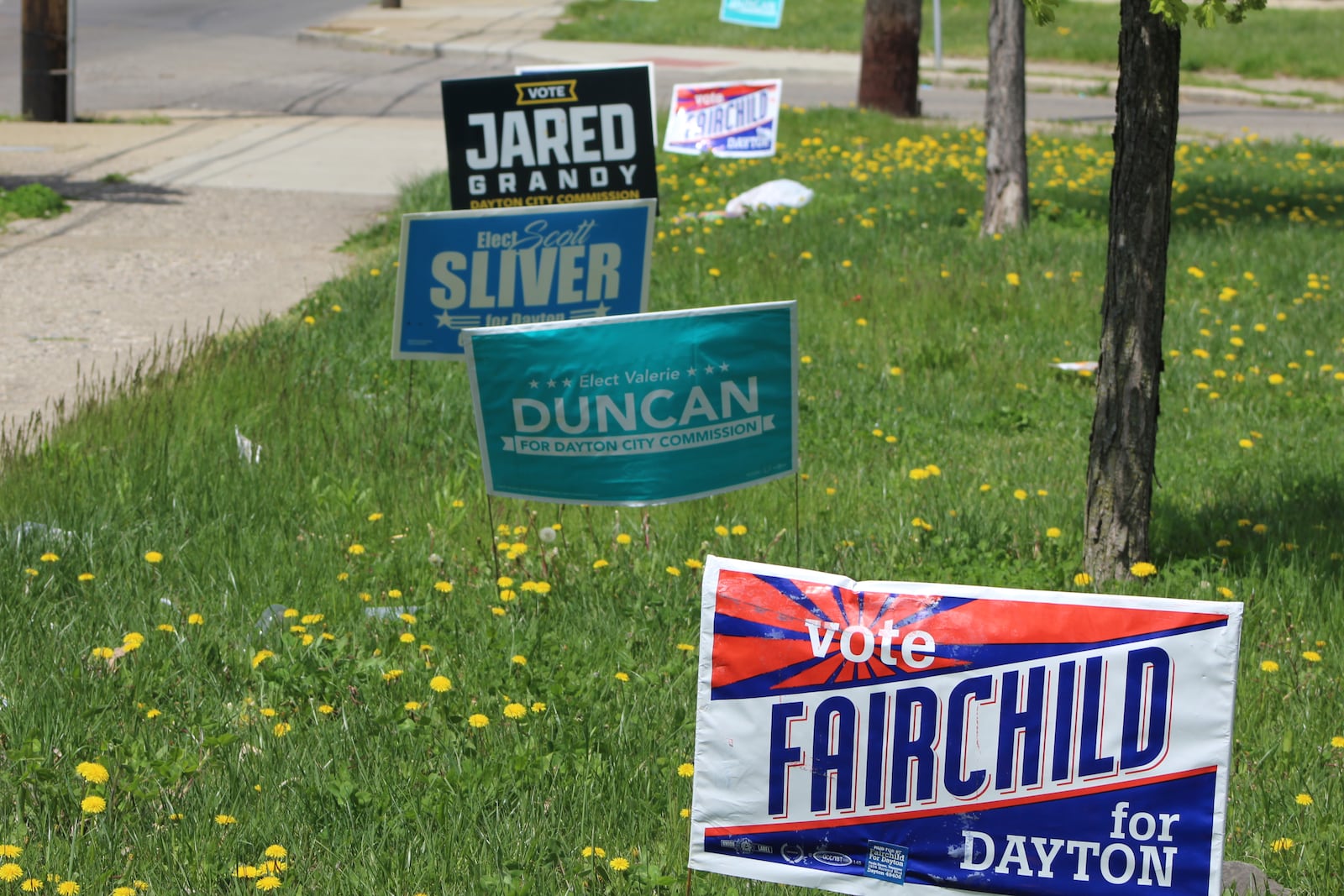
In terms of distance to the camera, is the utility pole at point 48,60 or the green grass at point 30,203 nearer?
the green grass at point 30,203

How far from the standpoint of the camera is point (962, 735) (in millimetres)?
2434

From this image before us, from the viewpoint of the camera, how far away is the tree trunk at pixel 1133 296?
4.33 m

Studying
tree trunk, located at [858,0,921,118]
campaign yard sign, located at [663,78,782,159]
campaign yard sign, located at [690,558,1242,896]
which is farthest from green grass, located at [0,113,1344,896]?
tree trunk, located at [858,0,921,118]

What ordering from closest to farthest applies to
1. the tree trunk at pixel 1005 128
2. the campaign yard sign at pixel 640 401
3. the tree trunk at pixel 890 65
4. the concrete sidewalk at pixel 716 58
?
the campaign yard sign at pixel 640 401, the tree trunk at pixel 1005 128, the tree trunk at pixel 890 65, the concrete sidewalk at pixel 716 58

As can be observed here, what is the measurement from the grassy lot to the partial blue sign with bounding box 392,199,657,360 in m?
20.9

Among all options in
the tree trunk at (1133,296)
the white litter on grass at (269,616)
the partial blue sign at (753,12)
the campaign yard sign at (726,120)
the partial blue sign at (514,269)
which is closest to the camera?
the white litter on grass at (269,616)

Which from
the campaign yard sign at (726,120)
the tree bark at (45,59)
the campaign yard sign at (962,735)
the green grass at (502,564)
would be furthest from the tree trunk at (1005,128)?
the tree bark at (45,59)

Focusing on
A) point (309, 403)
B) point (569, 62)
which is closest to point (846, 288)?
point (309, 403)

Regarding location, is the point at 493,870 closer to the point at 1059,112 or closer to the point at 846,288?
the point at 846,288

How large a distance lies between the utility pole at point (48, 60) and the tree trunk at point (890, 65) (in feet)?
29.4

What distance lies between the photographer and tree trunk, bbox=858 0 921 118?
56.4 feet

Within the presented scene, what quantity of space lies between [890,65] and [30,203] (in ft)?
34.0

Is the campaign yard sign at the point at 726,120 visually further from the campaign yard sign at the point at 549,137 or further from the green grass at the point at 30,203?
the campaign yard sign at the point at 549,137

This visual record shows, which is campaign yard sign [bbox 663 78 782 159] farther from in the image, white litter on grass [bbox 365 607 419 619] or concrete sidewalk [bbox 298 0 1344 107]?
concrete sidewalk [bbox 298 0 1344 107]
